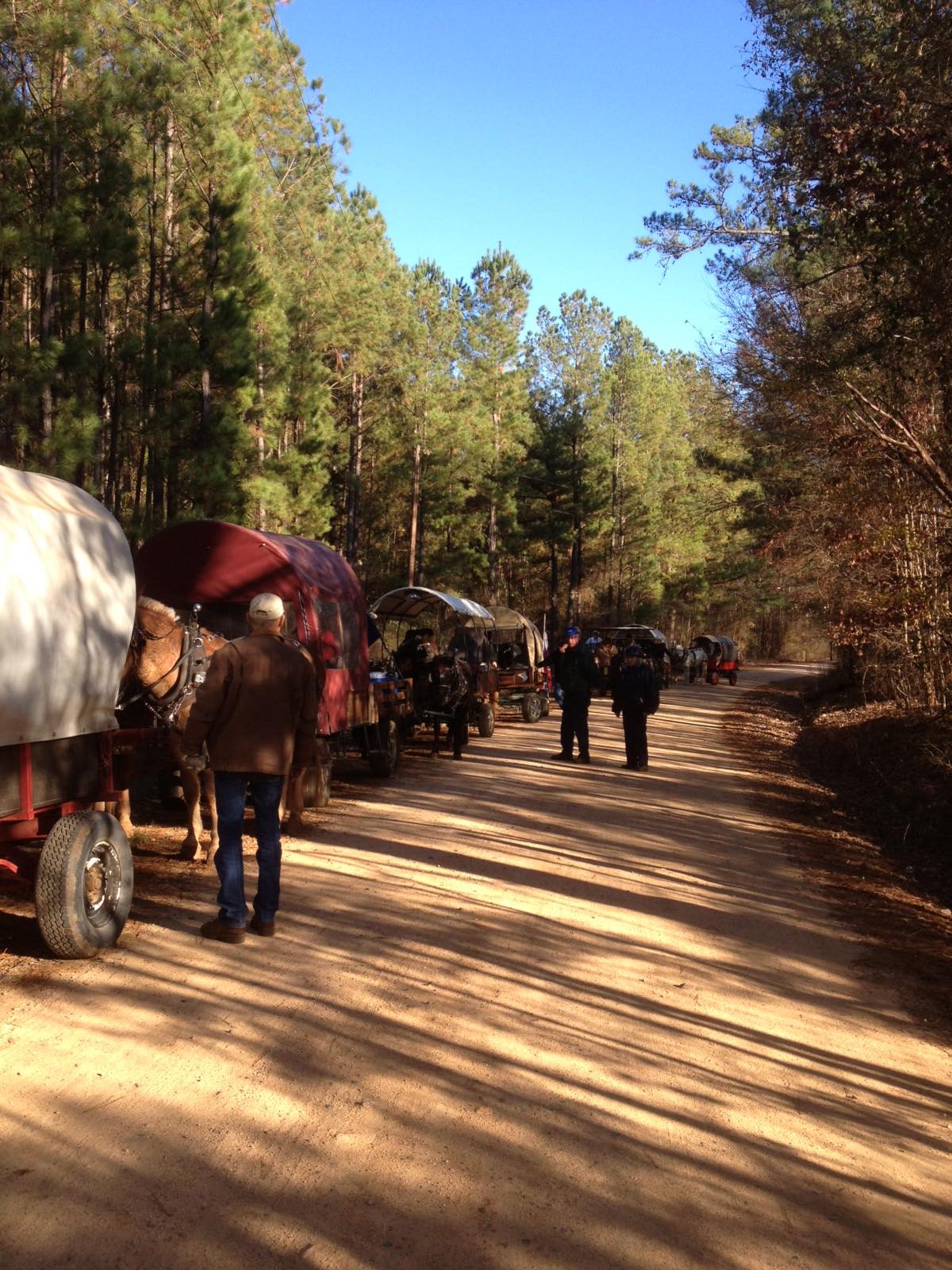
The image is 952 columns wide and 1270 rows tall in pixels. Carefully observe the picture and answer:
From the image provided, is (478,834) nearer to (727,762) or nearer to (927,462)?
(927,462)

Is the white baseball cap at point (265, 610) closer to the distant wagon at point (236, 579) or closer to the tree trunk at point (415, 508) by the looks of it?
the distant wagon at point (236, 579)

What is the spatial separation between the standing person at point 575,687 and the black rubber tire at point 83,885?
10.5 m

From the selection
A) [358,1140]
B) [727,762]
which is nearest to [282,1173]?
[358,1140]

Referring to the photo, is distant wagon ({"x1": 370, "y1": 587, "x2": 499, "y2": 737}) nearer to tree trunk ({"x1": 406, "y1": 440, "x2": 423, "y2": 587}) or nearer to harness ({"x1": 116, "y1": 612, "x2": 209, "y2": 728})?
harness ({"x1": 116, "y1": 612, "x2": 209, "y2": 728})

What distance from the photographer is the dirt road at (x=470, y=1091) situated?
142 inches

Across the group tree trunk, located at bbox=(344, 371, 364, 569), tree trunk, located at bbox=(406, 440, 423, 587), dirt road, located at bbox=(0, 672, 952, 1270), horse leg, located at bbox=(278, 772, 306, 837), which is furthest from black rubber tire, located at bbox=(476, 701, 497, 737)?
tree trunk, located at bbox=(406, 440, 423, 587)

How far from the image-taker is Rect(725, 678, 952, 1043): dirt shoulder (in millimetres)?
7336

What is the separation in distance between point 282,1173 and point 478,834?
6581 millimetres

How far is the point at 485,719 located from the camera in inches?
819

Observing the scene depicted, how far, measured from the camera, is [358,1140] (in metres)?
4.16

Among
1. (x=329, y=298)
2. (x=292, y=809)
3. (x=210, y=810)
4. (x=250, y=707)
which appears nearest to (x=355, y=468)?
(x=329, y=298)

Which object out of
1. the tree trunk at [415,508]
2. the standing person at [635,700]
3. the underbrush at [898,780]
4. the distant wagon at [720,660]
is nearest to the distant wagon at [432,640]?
the standing person at [635,700]

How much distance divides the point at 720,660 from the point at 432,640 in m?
32.1

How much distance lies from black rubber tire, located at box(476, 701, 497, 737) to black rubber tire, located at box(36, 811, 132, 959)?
14266 millimetres
